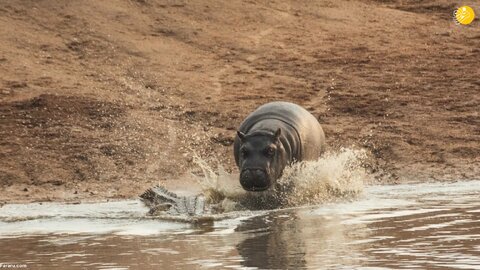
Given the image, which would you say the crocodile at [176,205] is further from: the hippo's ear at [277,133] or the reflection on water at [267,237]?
the hippo's ear at [277,133]

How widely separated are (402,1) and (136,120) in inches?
464

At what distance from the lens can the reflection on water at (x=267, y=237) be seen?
7.92 m

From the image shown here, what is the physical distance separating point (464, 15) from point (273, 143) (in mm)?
14277

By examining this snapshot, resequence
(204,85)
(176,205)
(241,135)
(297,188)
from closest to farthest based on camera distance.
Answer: (176,205)
(241,135)
(297,188)
(204,85)

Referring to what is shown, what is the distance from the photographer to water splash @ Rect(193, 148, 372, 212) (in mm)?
11742

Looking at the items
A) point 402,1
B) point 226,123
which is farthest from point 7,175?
point 402,1

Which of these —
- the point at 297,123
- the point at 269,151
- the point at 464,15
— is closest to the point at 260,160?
the point at 269,151

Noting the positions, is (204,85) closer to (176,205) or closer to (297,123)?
(297,123)

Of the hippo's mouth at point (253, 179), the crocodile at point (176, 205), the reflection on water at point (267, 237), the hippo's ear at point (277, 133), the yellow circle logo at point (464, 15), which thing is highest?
the yellow circle logo at point (464, 15)

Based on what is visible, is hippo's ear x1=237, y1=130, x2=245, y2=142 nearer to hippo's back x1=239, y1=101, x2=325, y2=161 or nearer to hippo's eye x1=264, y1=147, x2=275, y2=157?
hippo's eye x1=264, y1=147, x2=275, y2=157

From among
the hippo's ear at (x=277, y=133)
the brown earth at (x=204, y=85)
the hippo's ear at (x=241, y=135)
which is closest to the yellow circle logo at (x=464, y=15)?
the brown earth at (x=204, y=85)

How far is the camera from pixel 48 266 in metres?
8.12

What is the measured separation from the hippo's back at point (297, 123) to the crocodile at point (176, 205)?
3.65 feet

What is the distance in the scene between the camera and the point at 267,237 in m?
9.23
